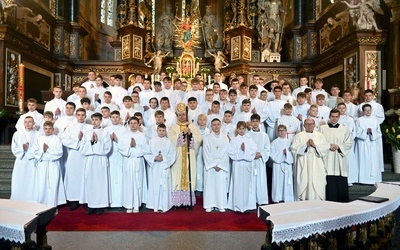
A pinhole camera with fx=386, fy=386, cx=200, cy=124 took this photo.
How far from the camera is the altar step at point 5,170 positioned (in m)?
7.24

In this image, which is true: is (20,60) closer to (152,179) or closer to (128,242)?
(152,179)

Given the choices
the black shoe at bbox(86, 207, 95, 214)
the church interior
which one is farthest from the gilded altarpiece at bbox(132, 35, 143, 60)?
the black shoe at bbox(86, 207, 95, 214)

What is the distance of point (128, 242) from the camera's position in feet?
15.8

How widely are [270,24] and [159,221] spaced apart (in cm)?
1143

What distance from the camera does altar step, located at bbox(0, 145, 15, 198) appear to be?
7.24m

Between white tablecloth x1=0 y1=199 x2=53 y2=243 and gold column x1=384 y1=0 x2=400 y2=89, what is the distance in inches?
334

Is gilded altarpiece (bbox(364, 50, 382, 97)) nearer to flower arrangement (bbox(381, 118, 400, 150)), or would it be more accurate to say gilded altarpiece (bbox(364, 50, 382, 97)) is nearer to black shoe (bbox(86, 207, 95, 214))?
flower arrangement (bbox(381, 118, 400, 150))

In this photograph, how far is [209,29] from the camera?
54.0 feet

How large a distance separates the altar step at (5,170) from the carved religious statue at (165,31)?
29.9ft

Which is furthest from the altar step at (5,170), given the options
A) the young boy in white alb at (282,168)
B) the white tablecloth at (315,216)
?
the white tablecloth at (315,216)

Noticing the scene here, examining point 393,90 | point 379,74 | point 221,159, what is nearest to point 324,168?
point 221,159

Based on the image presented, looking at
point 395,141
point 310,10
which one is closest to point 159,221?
point 395,141

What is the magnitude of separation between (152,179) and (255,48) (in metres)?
10.5

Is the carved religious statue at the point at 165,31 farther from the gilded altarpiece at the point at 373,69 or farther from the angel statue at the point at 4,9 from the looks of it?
the gilded altarpiece at the point at 373,69
